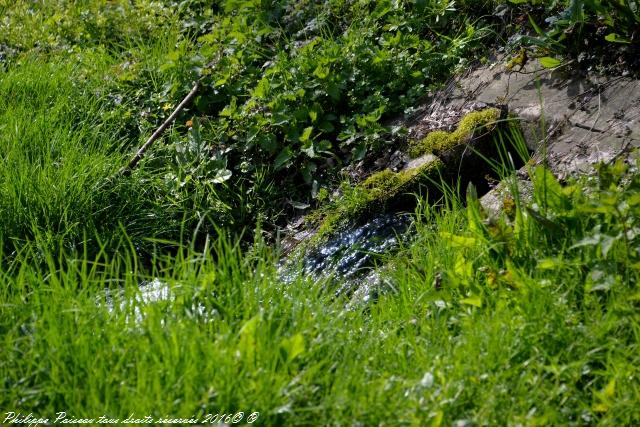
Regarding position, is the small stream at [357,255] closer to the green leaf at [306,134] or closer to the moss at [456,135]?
the moss at [456,135]

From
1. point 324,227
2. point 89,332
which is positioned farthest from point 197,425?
point 324,227

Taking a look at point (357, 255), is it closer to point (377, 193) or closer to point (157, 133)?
point (377, 193)

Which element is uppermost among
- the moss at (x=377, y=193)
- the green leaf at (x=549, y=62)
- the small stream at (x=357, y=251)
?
the green leaf at (x=549, y=62)

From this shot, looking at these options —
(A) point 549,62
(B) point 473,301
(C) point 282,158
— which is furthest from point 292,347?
(A) point 549,62

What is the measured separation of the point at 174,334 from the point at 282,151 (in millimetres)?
2362

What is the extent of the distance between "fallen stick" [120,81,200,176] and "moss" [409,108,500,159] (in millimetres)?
1600

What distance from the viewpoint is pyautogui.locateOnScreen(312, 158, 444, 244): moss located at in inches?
166

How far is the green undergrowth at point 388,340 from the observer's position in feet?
7.76

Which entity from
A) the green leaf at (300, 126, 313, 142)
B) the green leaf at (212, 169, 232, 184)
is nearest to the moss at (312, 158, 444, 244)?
the green leaf at (300, 126, 313, 142)

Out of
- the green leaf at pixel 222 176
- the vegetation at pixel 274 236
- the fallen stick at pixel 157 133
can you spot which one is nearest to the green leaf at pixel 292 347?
the vegetation at pixel 274 236

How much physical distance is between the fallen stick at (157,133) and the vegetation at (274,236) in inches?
2.3

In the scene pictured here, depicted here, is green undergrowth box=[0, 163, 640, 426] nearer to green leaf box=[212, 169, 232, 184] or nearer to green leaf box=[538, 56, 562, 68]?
green leaf box=[538, 56, 562, 68]

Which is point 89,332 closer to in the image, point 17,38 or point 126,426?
point 126,426

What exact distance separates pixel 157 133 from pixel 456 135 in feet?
6.21
